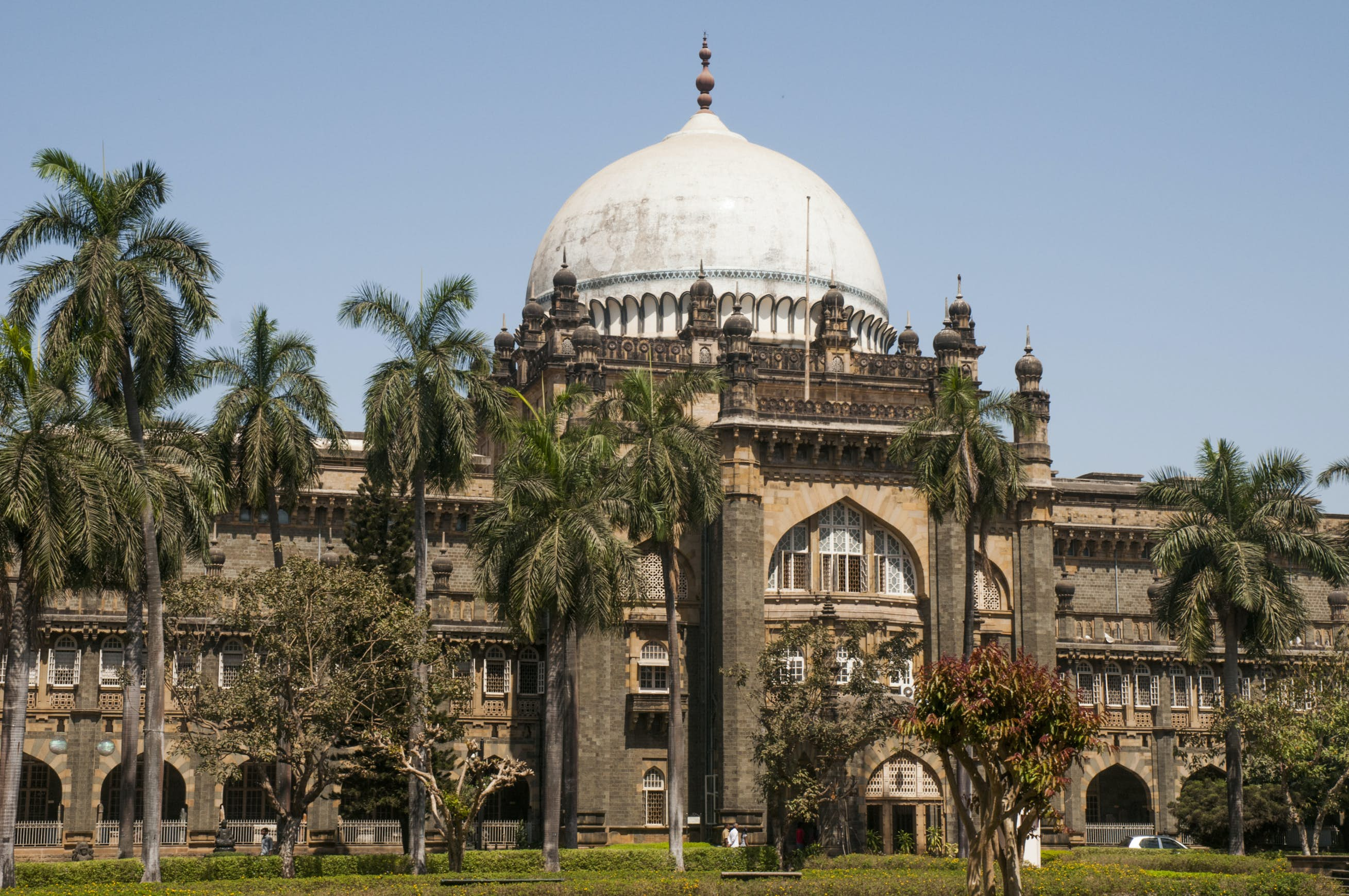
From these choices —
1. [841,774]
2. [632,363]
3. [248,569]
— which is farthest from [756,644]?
[248,569]

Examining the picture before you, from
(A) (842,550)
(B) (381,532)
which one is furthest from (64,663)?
(A) (842,550)

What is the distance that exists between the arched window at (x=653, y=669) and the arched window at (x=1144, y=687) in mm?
15862

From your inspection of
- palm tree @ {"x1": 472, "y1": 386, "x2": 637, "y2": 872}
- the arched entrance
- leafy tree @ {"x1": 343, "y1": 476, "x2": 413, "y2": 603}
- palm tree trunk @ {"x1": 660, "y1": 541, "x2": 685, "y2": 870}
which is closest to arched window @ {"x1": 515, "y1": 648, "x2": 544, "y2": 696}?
leafy tree @ {"x1": 343, "y1": 476, "x2": 413, "y2": 603}

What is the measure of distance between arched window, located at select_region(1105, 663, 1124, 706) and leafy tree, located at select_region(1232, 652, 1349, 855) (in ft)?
20.0

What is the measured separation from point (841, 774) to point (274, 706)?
15504 millimetres

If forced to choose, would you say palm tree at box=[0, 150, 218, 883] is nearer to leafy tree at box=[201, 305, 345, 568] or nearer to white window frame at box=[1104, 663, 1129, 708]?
leafy tree at box=[201, 305, 345, 568]

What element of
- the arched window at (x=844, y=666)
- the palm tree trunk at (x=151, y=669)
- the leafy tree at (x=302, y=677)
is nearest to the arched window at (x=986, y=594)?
the arched window at (x=844, y=666)

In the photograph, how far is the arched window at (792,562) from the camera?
5275cm

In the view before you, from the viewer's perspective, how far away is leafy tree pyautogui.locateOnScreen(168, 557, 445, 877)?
39.5 m

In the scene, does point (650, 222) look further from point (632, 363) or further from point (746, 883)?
point (746, 883)

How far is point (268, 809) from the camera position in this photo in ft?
174

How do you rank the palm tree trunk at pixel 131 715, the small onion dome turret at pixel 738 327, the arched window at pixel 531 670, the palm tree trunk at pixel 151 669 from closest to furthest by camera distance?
1. the palm tree trunk at pixel 151 669
2. the palm tree trunk at pixel 131 715
3. the small onion dome turret at pixel 738 327
4. the arched window at pixel 531 670

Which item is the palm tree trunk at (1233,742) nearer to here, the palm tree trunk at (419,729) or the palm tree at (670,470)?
the palm tree at (670,470)

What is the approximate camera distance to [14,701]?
1357 inches
